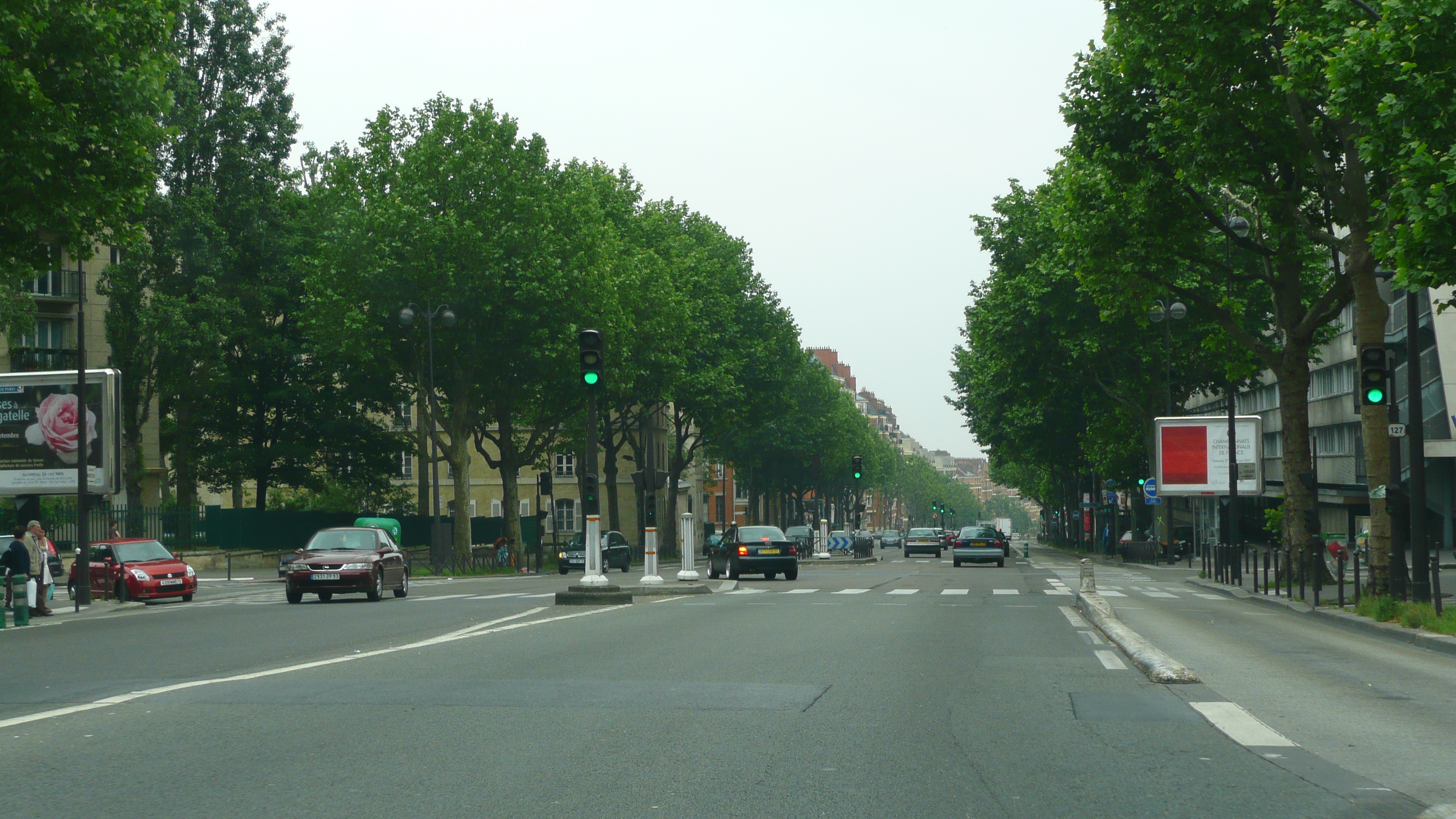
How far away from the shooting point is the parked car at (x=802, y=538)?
6800cm

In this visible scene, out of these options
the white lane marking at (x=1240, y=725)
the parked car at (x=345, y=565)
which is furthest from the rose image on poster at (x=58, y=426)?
the white lane marking at (x=1240, y=725)

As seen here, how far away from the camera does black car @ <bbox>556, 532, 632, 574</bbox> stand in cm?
4941

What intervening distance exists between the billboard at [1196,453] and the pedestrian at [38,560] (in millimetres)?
28132

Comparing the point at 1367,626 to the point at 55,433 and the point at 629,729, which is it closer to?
the point at 629,729

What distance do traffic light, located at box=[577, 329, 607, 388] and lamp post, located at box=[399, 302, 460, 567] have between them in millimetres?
20876

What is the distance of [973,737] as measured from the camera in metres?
8.42

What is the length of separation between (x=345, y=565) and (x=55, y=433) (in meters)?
9.97

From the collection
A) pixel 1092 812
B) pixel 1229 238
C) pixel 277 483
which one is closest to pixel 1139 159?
pixel 1229 238

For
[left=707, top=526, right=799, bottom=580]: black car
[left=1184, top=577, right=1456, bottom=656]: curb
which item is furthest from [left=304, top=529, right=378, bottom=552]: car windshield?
[left=1184, top=577, right=1456, bottom=656]: curb

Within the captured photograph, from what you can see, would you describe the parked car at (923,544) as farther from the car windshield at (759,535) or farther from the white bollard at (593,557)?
the white bollard at (593,557)

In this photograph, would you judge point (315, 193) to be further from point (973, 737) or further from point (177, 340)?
point (973, 737)

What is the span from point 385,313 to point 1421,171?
3523 cm

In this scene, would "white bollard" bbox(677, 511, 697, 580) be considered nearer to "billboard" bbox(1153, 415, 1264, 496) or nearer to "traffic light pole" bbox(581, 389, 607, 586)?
"traffic light pole" bbox(581, 389, 607, 586)

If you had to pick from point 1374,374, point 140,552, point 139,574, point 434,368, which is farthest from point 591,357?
point 434,368
